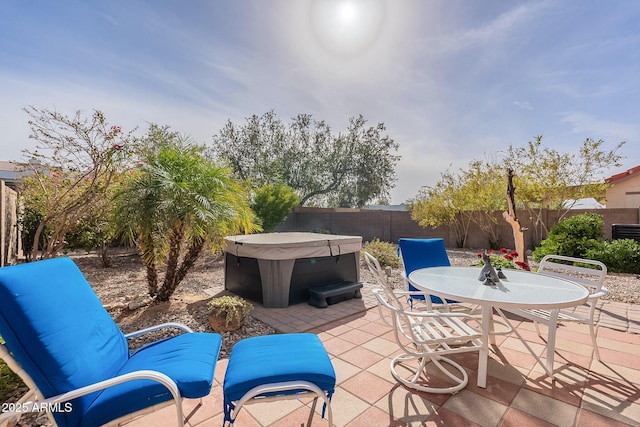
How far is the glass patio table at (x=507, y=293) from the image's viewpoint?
1945mm

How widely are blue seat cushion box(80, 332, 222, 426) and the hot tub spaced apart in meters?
2.16

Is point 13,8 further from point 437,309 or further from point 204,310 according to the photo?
point 437,309

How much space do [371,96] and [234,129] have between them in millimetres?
8289

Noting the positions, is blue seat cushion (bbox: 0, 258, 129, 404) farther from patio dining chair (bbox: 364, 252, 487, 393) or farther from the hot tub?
the hot tub

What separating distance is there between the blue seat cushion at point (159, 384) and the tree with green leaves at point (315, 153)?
12294mm

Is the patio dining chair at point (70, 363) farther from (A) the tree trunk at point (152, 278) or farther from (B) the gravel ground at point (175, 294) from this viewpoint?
(A) the tree trunk at point (152, 278)

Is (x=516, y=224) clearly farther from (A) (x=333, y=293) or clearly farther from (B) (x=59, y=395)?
(B) (x=59, y=395)

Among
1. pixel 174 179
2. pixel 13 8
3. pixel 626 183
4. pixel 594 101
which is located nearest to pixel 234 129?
pixel 13 8

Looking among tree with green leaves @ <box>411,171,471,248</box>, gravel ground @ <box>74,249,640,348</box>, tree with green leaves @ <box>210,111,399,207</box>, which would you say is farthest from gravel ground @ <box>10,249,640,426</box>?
tree with green leaves @ <box>210,111,399,207</box>

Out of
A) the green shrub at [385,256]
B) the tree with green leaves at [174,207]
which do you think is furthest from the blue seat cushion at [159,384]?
the green shrub at [385,256]

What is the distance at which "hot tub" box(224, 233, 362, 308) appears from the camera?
400cm

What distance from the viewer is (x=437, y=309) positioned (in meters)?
3.18

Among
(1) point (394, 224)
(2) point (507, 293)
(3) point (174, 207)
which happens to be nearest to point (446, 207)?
(1) point (394, 224)

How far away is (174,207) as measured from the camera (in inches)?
136
